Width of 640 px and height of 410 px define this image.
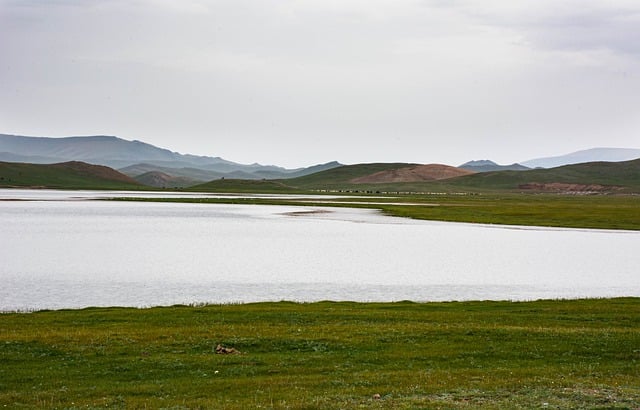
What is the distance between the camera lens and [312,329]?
26.9m

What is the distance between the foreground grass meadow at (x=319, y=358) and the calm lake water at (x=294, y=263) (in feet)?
28.6

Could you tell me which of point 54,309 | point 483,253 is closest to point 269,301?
point 54,309

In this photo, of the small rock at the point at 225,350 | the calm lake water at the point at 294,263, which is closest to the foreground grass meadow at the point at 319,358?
the small rock at the point at 225,350

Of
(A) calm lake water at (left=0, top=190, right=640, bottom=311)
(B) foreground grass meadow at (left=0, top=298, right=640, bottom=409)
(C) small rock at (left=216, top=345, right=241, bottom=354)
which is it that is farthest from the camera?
(A) calm lake water at (left=0, top=190, right=640, bottom=311)

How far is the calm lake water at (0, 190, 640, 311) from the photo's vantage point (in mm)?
41469

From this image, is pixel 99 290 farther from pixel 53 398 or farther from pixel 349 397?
pixel 349 397

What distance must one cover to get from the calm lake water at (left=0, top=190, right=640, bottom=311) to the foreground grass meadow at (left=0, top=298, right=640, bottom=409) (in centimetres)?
872

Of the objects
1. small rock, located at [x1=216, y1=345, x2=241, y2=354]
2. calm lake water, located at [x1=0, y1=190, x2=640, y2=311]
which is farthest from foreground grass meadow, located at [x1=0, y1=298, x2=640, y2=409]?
calm lake water, located at [x1=0, y1=190, x2=640, y2=311]

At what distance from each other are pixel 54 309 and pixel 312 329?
14.4 meters

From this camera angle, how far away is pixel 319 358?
22.4 meters

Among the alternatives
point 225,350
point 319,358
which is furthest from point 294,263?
point 319,358

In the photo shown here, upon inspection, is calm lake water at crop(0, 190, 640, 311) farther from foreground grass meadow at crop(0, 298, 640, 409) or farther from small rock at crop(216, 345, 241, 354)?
small rock at crop(216, 345, 241, 354)

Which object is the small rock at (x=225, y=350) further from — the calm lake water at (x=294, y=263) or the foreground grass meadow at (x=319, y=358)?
the calm lake water at (x=294, y=263)

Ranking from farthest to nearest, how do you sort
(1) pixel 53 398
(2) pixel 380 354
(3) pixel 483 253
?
1. (3) pixel 483 253
2. (2) pixel 380 354
3. (1) pixel 53 398
